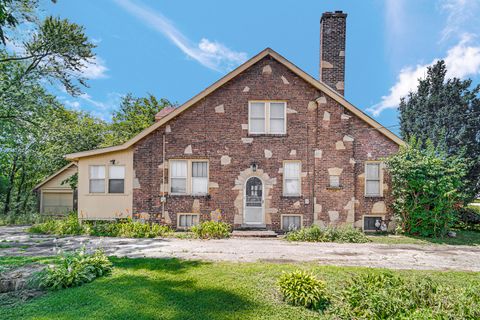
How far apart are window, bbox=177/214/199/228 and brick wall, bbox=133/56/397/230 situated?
0.28 m

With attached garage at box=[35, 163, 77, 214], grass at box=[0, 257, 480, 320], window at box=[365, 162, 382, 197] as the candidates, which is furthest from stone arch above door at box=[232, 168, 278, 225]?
attached garage at box=[35, 163, 77, 214]

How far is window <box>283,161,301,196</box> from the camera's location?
42.0 feet

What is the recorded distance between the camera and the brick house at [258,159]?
1266cm

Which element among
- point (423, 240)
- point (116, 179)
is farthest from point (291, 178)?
point (116, 179)

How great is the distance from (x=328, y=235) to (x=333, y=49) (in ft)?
28.9

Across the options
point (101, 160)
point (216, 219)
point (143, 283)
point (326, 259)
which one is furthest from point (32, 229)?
point (326, 259)

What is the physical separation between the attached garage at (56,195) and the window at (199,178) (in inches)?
433

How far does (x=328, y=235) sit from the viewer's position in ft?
36.2

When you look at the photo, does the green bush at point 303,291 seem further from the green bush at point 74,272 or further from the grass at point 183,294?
the green bush at point 74,272

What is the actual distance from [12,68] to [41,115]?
327cm

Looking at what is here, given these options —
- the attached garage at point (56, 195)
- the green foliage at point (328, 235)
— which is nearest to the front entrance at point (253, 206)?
the green foliage at point (328, 235)

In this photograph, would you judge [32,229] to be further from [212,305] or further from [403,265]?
[403,265]

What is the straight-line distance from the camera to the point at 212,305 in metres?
4.68

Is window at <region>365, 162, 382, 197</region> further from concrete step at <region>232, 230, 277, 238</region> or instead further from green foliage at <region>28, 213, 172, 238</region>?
green foliage at <region>28, 213, 172, 238</region>
